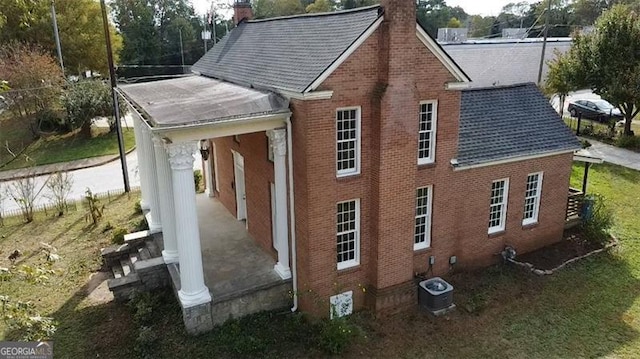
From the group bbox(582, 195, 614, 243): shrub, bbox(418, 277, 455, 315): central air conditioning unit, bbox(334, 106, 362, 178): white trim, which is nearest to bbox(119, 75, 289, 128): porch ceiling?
bbox(334, 106, 362, 178): white trim

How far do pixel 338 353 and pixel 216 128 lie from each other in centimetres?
631

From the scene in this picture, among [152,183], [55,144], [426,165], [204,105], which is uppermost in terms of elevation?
[204,105]

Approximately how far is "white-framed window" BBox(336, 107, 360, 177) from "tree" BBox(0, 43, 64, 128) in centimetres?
2557

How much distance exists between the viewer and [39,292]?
14.9m

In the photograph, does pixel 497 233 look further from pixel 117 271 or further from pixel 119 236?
pixel 119 236

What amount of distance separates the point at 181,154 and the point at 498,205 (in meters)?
10.4

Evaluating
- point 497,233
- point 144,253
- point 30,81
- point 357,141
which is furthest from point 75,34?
point 497,233

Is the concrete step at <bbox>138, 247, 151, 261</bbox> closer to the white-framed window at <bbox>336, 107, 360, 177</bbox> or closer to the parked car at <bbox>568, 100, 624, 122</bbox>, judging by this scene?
the white-framed window at <bbox>336, 107, 360, 177</bbox>

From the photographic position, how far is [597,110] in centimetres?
3791

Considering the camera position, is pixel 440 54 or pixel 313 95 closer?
pixel 313 95

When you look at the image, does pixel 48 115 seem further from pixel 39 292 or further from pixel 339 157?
pixel 339 157

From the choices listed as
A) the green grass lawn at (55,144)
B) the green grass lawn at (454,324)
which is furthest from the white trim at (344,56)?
the green grass lawn at (55,144)

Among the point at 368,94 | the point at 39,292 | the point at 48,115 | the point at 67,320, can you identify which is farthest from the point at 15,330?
the point at 48,115

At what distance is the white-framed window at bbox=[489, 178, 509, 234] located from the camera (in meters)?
15.7
